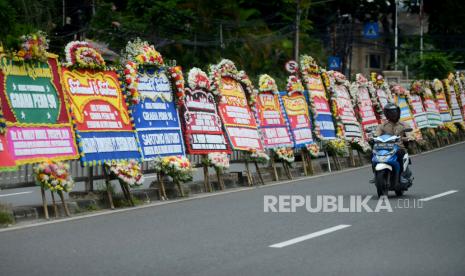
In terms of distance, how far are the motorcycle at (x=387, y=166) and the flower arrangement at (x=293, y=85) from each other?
24.3 feet

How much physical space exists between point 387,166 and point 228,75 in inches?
225

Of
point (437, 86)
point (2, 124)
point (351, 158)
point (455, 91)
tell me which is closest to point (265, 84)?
point (351, 158)

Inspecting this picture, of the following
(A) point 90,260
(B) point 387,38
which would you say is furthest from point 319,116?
(B) point 387,38

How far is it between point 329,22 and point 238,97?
151ft

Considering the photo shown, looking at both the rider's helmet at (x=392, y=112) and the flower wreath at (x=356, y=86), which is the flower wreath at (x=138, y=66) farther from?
the flower wreath at (x=356, y=86)

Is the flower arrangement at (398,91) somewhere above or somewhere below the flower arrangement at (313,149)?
above

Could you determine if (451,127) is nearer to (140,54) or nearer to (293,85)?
(293,85)

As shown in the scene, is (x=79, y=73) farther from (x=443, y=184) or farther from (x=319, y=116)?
(x=319, y=116)

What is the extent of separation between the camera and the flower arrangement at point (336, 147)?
2386 cm

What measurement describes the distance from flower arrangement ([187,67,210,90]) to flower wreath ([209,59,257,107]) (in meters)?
0.31

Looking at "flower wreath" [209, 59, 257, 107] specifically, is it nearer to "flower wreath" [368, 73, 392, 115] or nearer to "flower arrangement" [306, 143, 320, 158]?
"flower arrangement" [306, 143, 320, 158]

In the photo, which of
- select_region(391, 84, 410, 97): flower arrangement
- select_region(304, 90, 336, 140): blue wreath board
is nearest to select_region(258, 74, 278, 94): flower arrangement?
select_region(304, 90, 336, 140): blue wreath board

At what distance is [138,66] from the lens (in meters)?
16.5

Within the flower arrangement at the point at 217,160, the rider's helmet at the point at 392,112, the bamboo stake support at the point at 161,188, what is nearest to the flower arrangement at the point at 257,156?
the flower arrangement at the point at 217,160
